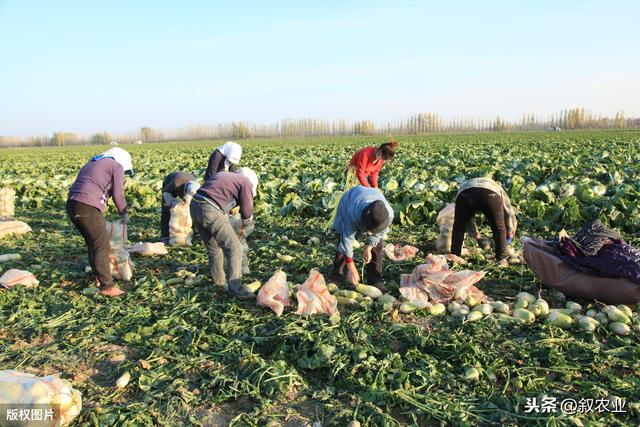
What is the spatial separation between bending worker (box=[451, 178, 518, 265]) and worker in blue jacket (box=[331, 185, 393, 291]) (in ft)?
4.75

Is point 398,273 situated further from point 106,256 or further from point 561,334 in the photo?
point 106,256

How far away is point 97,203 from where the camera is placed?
5684 millimetres

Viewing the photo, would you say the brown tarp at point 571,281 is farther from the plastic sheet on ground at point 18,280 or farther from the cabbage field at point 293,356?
Result: the plastic sheet on ground at point 18,280

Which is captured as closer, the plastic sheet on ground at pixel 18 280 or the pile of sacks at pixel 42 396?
the pile of sacks at pixel 42 396

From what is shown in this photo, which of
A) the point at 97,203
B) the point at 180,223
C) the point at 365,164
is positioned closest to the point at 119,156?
the point at 97,203

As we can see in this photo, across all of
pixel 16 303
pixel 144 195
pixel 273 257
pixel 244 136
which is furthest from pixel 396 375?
pixel 244 136

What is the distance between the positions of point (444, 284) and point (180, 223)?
15.0 feet

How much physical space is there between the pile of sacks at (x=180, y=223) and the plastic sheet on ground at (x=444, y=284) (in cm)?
410

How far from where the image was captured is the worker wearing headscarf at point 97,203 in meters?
5.64

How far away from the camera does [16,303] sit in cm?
557

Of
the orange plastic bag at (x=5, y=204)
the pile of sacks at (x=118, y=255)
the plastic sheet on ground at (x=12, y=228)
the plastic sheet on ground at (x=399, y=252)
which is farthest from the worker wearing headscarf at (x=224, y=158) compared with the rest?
the orange plastic bag at (x=5, y=204)

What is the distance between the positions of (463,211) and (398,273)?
1.27 meters

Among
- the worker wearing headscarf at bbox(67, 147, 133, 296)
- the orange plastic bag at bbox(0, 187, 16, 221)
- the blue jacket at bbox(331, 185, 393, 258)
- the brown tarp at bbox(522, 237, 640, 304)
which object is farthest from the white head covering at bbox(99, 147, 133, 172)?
the orange plastic bag at bbox(0, 187, 16, 221)

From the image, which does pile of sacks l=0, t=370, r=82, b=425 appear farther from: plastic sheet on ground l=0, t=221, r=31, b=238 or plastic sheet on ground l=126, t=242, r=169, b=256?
plastic sheet on ground l=0, t=221, r=31, b=238
